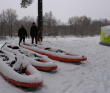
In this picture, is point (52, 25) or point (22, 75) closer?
point (22, 75)

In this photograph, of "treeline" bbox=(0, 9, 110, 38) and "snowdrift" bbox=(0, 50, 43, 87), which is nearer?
"snowdrift" bbox=(0, 50, 43, 87)

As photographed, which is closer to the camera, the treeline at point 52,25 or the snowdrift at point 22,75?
the snowdrift at point 22,75

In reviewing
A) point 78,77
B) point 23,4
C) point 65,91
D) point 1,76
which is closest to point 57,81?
point 65,91

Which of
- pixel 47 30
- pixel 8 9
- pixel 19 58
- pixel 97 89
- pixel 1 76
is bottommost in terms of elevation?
pixel 97 89

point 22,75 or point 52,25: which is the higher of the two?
point 52,25

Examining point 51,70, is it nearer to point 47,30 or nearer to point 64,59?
point 64,59

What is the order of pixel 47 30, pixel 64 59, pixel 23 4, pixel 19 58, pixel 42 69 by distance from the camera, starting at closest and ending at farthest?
pixel 19 58
pixel 42 69
pixel 64 59
pixel 23 4
pixel 47 30

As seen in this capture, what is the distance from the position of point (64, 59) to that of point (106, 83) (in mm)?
2091

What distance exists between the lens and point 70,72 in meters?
4.01

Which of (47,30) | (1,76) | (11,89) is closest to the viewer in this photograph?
(11,89)

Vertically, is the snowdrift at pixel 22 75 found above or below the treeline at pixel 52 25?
below

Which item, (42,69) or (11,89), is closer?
(11,89)

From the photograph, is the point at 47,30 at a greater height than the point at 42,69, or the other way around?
the point at 47,30

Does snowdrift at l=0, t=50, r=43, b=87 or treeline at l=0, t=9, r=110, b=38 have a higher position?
treeline at l=0, t=9, r=110, b=38
